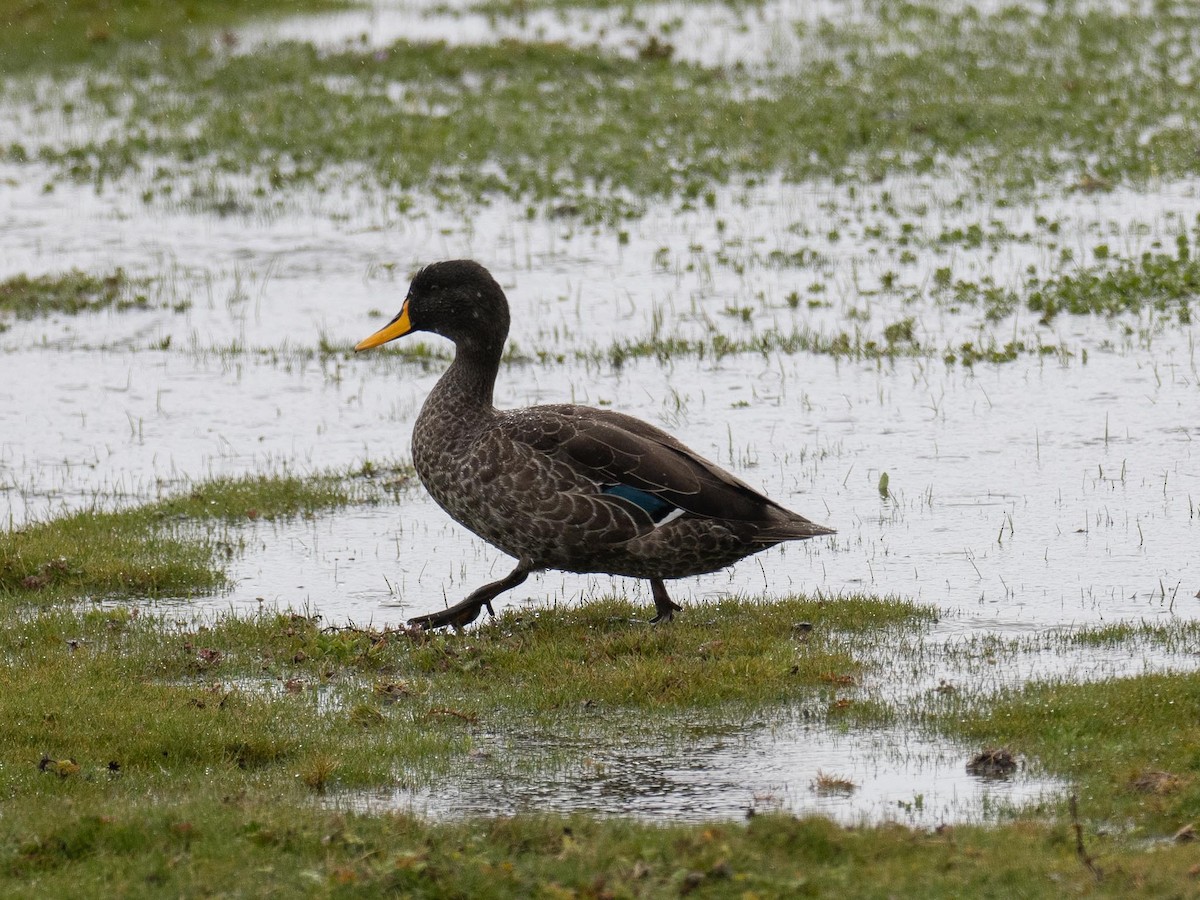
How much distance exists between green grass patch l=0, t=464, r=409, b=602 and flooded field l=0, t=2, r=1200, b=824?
266 millimetres

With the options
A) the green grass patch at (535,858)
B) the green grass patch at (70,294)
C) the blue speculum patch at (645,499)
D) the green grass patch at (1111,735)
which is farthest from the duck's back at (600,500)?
the green grass patch at (70,294)

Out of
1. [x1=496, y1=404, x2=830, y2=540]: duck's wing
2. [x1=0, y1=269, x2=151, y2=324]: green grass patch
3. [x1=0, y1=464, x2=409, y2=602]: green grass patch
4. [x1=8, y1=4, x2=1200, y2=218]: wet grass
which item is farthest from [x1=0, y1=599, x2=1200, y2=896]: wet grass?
[x1=8, y1=4, x2=1200, y2=218]: wet grass

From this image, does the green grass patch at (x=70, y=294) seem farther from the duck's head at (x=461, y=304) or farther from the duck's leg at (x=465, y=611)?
the duck's leg at (x=465, y=611)

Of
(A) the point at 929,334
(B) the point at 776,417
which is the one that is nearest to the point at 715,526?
(B) the point at 776,417

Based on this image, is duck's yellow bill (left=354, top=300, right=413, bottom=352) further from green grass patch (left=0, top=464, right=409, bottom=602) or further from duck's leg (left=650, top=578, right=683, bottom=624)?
duck's leg (left=650, top=578, right=683, bottom=624)

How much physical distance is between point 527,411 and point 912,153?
1595 cm

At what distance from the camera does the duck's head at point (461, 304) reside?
37.6ft

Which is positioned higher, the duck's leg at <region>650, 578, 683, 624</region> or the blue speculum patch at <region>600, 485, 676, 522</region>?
the blue speculum patch at <region>600, 485, 676, 522</region>

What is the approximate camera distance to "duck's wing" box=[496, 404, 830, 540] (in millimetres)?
10125

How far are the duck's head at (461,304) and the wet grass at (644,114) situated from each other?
11.6 m

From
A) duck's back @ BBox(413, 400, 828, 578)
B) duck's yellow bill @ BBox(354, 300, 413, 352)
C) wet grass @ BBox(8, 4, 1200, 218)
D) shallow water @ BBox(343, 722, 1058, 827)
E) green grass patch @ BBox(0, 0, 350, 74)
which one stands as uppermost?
green grass patch @ BBox(0, 0, 350, 74)

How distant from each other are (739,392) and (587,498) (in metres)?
6.36

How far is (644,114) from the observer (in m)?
28.0

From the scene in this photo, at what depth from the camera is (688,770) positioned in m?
7.93
